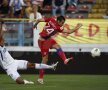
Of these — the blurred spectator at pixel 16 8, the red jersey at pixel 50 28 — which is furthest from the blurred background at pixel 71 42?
the red jersey at pixel 50 28

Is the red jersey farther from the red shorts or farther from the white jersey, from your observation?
the white jersey

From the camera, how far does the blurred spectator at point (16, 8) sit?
22.7 meters

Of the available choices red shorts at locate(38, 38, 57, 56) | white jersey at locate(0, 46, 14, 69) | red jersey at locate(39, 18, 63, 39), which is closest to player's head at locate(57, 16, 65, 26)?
red jersey at locate(39, 18, 63, 39)

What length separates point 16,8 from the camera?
22750 mm

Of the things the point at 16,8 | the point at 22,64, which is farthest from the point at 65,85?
the point at 16,8

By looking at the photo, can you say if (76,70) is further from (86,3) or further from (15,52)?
(86,3)

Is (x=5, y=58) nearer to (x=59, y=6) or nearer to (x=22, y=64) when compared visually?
(x=22, y=64)

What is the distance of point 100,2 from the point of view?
2447 centimetres

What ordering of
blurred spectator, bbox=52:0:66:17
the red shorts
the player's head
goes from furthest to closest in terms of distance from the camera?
blurred spectator, bbox=52:0:66:17
the red shorts
the player's head

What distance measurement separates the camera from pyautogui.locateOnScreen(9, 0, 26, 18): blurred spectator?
2266cm

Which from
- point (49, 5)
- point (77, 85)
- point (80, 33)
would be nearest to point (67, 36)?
point (80, 33)

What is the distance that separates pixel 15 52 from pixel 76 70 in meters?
2.47

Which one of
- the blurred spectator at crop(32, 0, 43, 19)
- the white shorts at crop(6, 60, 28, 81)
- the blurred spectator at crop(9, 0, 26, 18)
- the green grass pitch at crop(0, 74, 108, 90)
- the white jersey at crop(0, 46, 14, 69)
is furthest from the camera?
the blurred spectator at crop(9, 0, 26, 18)

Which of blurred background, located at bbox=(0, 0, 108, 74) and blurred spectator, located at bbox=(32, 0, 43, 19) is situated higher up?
blurred spectator, located at bbox=(32, 0, 43, 19)
